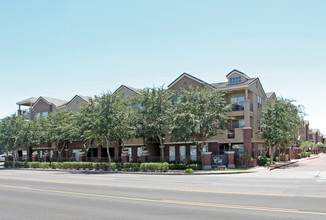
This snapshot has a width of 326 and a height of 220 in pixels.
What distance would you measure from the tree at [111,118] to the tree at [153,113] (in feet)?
5.20

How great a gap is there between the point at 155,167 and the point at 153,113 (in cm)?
568

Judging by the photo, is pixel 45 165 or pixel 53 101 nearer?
pixel 45 165

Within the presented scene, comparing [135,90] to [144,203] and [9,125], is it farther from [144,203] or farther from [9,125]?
[144,203]

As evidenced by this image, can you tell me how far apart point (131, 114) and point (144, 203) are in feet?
79.1

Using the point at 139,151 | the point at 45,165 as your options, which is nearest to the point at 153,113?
the point at 139,151

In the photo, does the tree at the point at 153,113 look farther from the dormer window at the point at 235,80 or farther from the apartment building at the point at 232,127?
the dormer window at the point at 235,80

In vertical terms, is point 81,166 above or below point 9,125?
below

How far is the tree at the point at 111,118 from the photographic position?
109 ft

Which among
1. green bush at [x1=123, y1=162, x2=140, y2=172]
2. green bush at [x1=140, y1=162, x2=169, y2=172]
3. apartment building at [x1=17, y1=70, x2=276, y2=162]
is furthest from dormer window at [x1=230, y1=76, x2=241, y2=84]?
green bush at [x1=123, y1=162, x2=140, y2=172]

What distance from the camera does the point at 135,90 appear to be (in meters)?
43.8

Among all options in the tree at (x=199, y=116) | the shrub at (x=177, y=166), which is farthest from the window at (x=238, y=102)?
the shrub at (x=177, y=166)

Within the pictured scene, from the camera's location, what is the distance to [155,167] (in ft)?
105

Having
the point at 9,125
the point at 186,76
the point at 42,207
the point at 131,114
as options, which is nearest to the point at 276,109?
the point at 186,76

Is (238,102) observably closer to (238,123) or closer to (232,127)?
(238,123)
